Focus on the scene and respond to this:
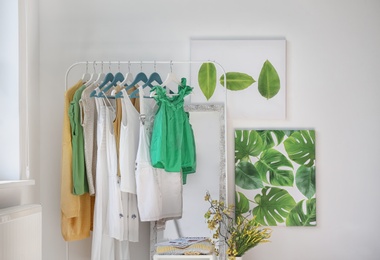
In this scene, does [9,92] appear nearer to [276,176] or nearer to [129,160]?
[129,160]

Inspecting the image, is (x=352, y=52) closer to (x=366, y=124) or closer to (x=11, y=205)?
(x=366, y=124)

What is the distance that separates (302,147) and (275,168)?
24 centimetres

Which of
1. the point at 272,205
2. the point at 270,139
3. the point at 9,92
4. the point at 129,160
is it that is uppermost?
the point at 9,92

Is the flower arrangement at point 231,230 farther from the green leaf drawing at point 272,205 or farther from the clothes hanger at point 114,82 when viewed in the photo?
the clothes hanger at point 114,82

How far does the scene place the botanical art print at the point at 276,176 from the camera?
4867mm

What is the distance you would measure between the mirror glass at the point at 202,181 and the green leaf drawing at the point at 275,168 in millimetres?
330

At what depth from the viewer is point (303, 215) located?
4859mm

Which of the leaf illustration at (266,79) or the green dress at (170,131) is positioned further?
the leaf illustration at (266,79)

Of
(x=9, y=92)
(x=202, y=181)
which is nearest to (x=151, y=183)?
(x=202, y=181)

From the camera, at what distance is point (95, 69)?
4.94 meters

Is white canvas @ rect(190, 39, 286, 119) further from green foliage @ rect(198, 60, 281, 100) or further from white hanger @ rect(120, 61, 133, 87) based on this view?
white hanger @ rect(120, 61, 133, 87)

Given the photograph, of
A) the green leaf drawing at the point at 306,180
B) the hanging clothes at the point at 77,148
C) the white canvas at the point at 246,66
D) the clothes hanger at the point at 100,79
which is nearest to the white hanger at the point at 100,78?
the clothes hanger at the point at 100,79

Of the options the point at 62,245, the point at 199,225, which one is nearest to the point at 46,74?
the point at 62,245

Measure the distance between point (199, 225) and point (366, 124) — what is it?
4.53 feet
